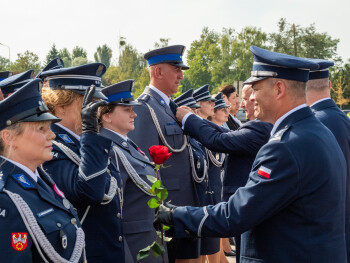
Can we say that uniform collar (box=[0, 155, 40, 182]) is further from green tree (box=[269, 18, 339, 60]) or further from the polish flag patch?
green tree (box=[269, 18, 339, 60])

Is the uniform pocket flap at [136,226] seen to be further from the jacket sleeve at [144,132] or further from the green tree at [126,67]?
the green tree at [126,67]

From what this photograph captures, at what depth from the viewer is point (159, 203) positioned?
9.98 feet

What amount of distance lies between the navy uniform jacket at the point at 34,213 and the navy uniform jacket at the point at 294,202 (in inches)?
35.7

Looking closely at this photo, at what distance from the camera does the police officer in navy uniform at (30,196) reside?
2418 millimetres

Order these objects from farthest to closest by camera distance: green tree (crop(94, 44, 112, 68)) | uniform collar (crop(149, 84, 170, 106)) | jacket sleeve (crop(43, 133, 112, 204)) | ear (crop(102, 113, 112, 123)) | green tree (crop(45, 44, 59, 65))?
1. green tree (crop(94, 44, 112, 68))
2. green tree (crop(45, 44, 59, 65))
3. uniform collar (crop(149, 84, 170, 106))
4. ear (crop(102, 113, 112, 123))
5. jacket sleeve (crop(43, 133, 112, 204))

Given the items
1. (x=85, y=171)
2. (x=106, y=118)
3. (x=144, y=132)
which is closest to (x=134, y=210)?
(x=106, y=118)

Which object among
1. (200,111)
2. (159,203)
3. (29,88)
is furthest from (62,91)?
(200,111)

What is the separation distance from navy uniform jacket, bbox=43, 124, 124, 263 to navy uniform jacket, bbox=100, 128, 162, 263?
0.35 m

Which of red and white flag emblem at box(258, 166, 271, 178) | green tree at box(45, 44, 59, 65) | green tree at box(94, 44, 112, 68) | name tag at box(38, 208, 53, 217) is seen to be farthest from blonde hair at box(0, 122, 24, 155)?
green tree at box(94, 44, 112, 68)

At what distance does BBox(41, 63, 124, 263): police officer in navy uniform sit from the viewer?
3.05 metres

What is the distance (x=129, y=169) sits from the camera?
3857mm

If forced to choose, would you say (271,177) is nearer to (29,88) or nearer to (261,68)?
(261,68)

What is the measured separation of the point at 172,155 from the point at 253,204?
7.33 ft

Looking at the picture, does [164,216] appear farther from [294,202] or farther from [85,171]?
[294,202]
